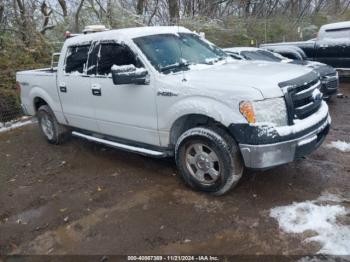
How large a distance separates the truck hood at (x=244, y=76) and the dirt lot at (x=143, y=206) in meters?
1.26

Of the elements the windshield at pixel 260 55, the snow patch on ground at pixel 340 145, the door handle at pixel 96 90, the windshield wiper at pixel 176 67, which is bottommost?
the snow patch on ground at pixel 340 145

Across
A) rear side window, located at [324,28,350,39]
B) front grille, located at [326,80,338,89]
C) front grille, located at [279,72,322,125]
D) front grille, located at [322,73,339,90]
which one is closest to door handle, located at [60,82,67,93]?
front grille, located at [279,72,322,125]

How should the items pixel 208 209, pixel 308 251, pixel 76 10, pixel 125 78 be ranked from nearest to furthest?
pixel 308 251
pixel 208 209
pixel 125 78
pixel 76 10

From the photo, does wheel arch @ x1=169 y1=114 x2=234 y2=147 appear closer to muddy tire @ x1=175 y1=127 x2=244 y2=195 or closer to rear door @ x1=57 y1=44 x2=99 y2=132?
muddy tire @ x1=175 y1=127 x2=244 y2=195

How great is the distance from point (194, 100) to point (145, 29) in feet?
5.26

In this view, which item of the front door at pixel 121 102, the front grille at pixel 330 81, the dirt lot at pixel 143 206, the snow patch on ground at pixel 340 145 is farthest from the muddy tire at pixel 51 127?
the front grille at pixel 330 81

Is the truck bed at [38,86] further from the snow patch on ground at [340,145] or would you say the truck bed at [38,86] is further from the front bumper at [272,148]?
the snow patch on ground at [340,145]

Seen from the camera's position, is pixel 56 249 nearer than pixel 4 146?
Yes

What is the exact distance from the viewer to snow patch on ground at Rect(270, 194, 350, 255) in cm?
344

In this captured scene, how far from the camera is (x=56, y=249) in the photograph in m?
3.84

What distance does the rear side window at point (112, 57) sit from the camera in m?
5.03

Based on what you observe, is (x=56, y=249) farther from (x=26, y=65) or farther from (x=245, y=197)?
(x=26, y=65)

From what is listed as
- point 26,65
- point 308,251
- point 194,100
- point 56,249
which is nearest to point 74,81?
point 194,100

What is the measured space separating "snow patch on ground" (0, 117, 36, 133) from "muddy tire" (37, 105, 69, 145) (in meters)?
1.92
